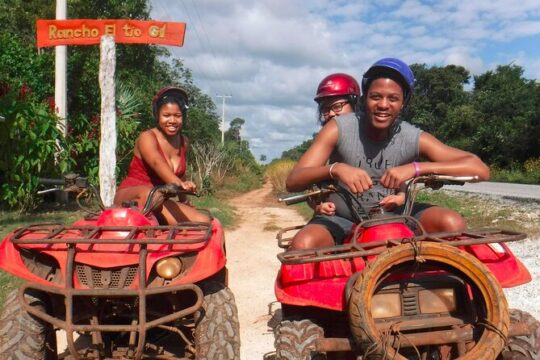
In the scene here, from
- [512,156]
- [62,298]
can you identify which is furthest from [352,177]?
[512,156]

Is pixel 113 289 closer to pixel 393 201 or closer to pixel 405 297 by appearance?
pixel 405 297

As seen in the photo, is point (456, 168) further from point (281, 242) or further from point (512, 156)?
point (512, 156)

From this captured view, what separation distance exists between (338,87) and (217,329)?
242 cm

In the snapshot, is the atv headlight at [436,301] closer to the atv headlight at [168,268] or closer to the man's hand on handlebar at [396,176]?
the man's hand on handlebar at [396,176]

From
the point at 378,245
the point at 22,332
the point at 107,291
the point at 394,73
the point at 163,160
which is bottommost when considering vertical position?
the point at 22,332

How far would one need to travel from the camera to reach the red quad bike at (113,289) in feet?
9.25

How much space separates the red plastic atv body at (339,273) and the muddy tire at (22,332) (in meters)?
1.38

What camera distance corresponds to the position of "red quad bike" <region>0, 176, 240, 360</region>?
2820 millimetres

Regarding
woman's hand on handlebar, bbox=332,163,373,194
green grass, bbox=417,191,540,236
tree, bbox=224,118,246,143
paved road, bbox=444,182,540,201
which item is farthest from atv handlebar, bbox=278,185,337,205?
tree, bbox=224,118,246,143

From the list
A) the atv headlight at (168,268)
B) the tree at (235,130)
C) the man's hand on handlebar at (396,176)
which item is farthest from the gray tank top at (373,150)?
the tree at (235,130)

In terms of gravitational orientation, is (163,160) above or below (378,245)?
above

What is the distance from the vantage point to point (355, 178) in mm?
2760

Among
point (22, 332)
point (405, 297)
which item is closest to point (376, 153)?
point (405, 297)

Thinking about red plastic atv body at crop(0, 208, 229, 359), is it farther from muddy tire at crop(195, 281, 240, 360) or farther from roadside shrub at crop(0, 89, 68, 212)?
roadside shrub at crop(0, 89, 68, 212)
